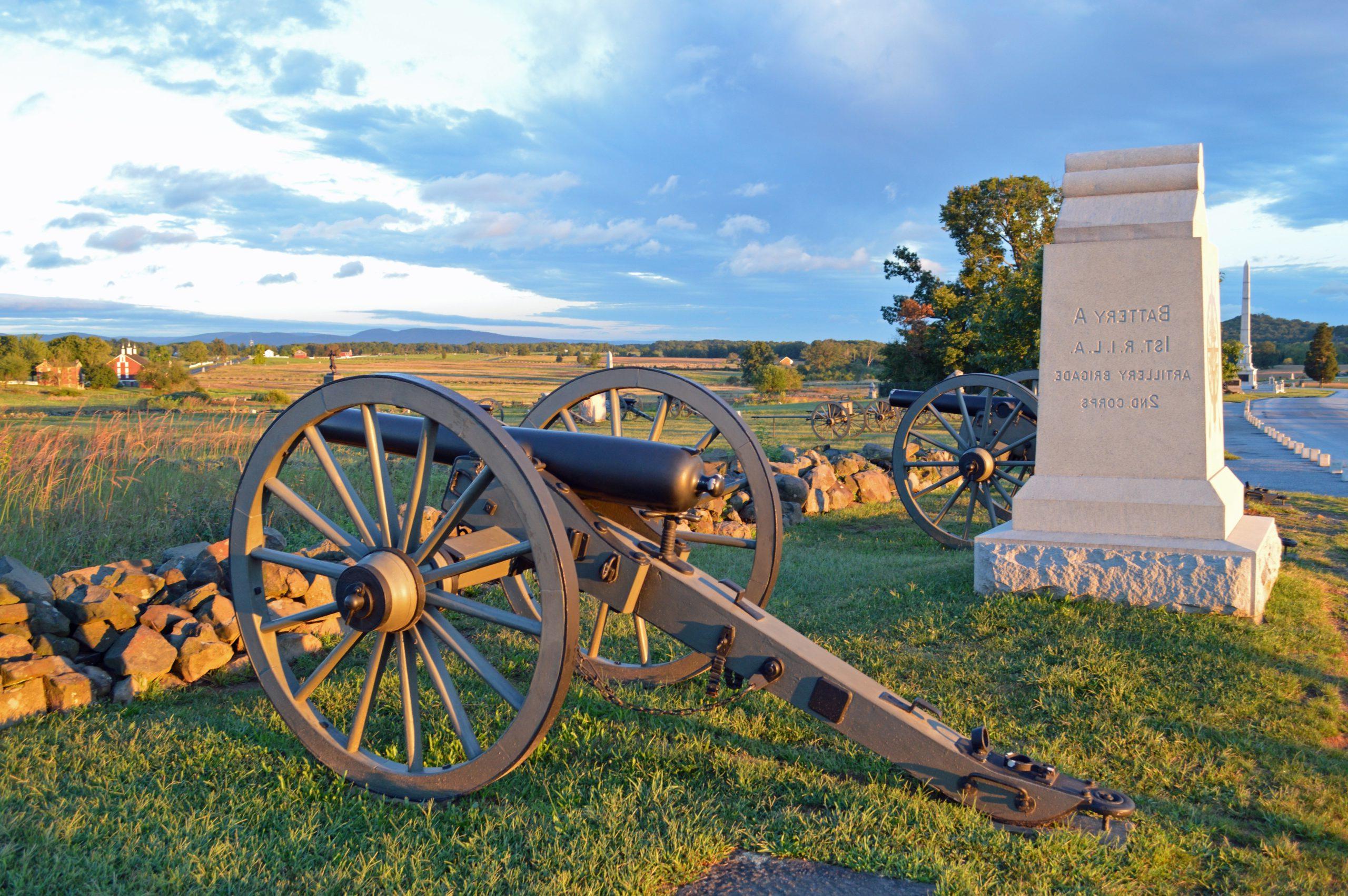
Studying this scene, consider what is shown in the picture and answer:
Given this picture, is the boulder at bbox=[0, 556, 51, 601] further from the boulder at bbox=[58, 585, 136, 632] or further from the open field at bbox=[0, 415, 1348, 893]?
the open field at bbox=[0, 415, 1348, 893]

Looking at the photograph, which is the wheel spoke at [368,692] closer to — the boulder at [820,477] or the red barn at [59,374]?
the boulder at [820,477]

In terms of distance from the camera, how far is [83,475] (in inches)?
296

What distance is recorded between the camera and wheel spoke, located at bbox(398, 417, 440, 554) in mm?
3346

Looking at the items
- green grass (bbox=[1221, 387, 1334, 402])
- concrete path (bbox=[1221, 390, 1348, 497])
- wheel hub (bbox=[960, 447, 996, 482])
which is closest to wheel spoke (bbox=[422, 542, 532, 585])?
wheel hub (bbox=[960, 447, 996, 482])

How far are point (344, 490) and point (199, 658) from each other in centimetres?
194

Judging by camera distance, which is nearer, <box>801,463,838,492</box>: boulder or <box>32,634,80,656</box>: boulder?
<box>32,634,80,656</box>: boulder

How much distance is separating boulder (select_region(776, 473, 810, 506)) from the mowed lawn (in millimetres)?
6048

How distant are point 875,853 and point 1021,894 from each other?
1.44ft

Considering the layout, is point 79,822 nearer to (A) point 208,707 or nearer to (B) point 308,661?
(A) point 208,707

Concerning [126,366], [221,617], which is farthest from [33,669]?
[126,366]

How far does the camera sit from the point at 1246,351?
214ft

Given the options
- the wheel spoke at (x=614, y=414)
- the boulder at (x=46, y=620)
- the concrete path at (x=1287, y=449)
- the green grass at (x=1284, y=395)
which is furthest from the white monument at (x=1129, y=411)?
the green grass at (x=1284, y=395)

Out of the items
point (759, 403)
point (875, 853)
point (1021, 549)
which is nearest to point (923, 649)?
point (1021, 549)

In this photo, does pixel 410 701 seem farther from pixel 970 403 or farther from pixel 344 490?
pixel 970 403
